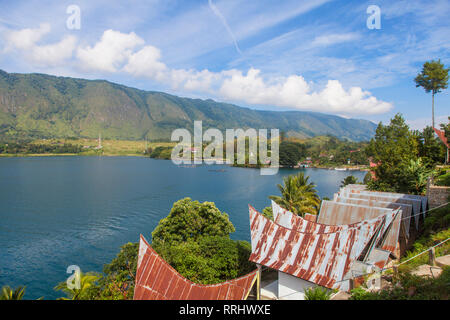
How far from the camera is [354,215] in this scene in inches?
745

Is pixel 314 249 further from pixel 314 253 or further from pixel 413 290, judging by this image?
pixel 413 290

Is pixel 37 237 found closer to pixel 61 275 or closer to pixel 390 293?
pixel 61 275

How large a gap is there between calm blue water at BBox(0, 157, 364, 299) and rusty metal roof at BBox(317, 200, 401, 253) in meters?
14.1

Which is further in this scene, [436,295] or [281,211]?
[281,211]

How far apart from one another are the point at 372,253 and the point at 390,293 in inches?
272

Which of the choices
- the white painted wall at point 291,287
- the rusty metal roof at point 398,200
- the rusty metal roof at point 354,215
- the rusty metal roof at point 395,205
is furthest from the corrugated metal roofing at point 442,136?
the white painted wall at point 291,287

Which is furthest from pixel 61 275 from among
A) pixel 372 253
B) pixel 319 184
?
pixel 319 184

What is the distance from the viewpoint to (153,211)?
4334 centimetres

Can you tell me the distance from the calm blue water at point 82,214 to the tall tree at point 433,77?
88.4ft

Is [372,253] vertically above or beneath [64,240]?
above

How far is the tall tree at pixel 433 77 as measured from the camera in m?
36.8

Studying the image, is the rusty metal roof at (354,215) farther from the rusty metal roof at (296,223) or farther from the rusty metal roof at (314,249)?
the rusty metal roof at (314,249)

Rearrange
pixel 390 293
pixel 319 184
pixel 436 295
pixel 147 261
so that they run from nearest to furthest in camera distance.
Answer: pixel 436 295
pixel 390 293
pixel 147 261
pixel 319 184

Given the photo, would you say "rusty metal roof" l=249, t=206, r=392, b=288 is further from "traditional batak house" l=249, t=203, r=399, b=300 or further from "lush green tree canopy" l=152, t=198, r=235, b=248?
"lush green tree canopy" l=152, t=198, r=235, b=248
